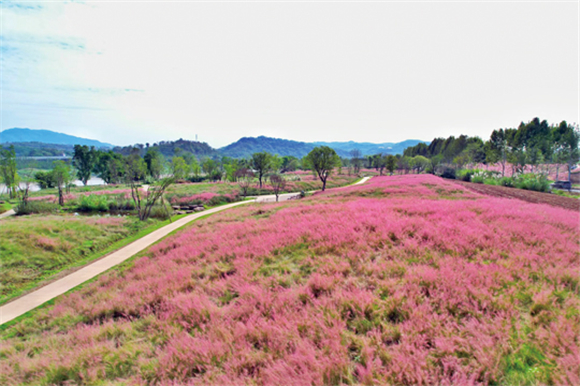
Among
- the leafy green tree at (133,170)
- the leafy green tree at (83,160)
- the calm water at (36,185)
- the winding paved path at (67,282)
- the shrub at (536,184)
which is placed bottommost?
the winding paved path at (67,282)

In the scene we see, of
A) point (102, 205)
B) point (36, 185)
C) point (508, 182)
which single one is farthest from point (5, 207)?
point (508, 182)

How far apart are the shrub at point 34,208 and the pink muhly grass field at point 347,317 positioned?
2803cm

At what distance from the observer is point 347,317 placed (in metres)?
4.50

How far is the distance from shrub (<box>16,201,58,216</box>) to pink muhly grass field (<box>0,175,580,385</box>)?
28.0m

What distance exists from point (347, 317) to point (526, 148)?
83166 mm

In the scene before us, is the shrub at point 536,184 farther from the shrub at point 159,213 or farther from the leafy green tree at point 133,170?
the leafy green tree at point 133,170

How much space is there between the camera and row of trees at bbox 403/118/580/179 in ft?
158

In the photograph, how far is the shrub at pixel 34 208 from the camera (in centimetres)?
2639

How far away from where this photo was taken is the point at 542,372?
3051 mm

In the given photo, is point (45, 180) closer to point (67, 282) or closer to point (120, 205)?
point (120, 205)

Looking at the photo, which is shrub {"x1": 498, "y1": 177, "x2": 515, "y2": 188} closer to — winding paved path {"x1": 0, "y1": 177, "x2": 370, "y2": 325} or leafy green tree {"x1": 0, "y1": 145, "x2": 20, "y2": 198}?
winding paved path {"x1": 0, "y1": 177, "x2": 370, "y2": 325}

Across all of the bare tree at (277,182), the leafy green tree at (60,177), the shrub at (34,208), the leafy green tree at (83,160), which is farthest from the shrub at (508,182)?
the leafy green tree at (83,160)

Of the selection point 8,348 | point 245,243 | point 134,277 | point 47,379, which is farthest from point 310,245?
point 8,348

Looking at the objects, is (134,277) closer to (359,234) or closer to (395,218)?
(359,234)
